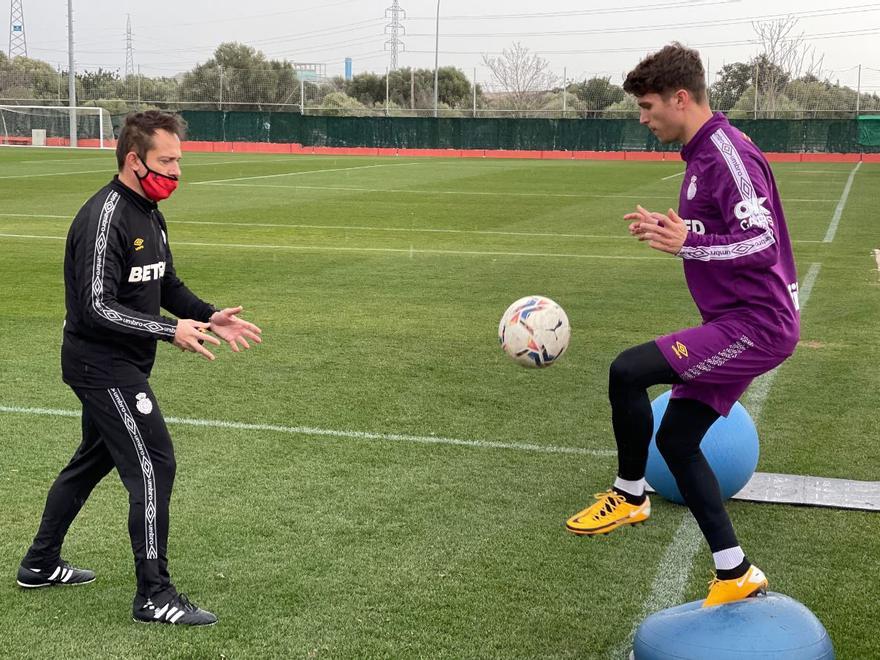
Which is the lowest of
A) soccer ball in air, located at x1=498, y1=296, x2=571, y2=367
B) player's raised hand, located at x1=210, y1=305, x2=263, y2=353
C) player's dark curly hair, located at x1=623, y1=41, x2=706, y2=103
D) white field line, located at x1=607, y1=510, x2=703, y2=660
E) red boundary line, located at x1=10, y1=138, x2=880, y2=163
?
white field line, located at x1=607, y1=510, x2=703, y2=660

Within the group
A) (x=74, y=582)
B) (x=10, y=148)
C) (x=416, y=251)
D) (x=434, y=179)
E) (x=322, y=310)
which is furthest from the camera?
(x=10, y=148)

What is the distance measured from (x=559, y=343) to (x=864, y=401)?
3.77m

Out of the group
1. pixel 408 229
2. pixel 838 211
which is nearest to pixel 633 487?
pixel 408 229

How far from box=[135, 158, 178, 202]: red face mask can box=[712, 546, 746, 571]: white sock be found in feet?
8.47

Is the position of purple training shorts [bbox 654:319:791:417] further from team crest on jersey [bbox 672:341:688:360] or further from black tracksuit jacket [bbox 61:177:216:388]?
black tracksuit jacket [bbox 61:177:216:388]

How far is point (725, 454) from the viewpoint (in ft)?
18.4

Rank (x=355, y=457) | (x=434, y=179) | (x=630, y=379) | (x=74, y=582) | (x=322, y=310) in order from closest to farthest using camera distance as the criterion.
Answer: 1. (x=630, y=379)
2. (x=74, y=582)
3. (x=355, y=457)
4. (x=322, y=310)
5. (x=434, y=179)

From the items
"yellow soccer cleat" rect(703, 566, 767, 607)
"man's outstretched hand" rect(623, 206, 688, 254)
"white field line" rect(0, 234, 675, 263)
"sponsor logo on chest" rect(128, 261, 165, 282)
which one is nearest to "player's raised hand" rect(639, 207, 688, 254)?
"man's outstretched hand" rect(623, 206, 688, 254)

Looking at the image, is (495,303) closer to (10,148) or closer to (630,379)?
(630,379)

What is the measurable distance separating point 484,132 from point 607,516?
2140 inches

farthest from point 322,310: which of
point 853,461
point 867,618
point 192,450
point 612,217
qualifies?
point 612,217

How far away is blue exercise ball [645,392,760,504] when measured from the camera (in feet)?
18.4

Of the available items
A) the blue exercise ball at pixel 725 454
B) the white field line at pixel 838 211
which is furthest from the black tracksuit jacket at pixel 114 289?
the white field line at pixel 838 211

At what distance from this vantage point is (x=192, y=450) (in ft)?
22.1
